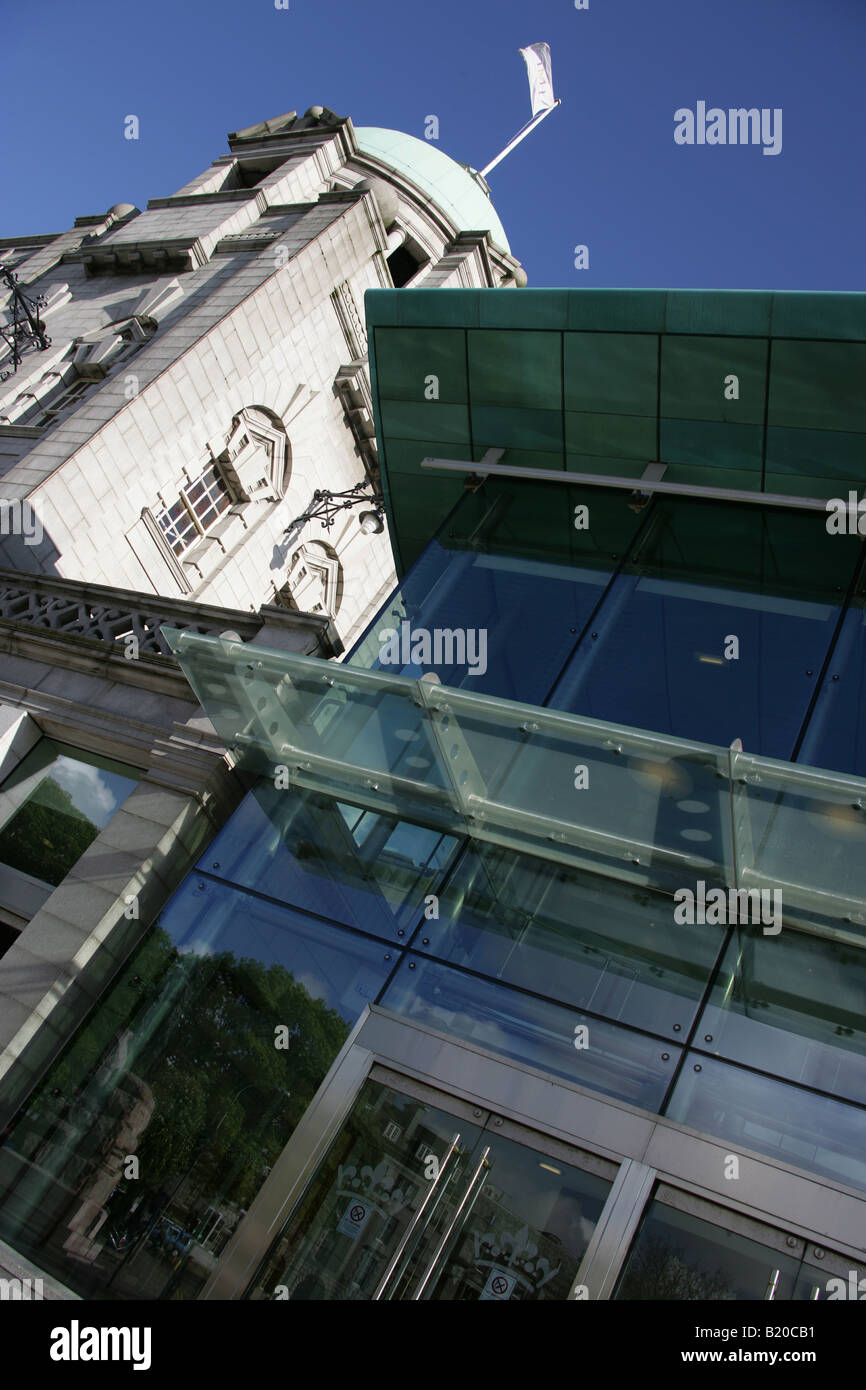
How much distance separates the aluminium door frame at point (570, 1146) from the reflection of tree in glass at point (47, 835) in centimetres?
502

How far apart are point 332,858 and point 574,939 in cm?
291

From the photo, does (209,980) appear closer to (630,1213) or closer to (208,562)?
(630,1213)

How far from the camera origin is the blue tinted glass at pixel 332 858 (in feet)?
35.2

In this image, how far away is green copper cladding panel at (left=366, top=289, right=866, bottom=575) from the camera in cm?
1303

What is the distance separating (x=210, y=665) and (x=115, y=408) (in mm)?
11839

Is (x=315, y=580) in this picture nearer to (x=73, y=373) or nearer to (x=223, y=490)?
(x=223, y=490)

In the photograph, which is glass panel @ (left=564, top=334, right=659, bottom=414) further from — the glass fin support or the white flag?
the white flag

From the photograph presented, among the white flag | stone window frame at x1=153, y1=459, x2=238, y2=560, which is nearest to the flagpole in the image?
the white flag

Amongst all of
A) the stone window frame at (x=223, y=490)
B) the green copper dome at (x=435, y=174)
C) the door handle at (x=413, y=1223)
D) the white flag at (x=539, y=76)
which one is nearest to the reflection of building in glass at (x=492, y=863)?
the door handle at (x=413, y=1223)

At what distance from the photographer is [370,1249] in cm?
823

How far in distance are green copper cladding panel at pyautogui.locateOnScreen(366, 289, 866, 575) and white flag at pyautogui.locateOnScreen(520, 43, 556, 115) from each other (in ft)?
121

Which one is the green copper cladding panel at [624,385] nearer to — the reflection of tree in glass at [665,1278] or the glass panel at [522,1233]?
the glass panel at [522,1233]

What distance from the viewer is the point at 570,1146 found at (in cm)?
843

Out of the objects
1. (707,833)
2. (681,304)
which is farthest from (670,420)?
(707,833)
